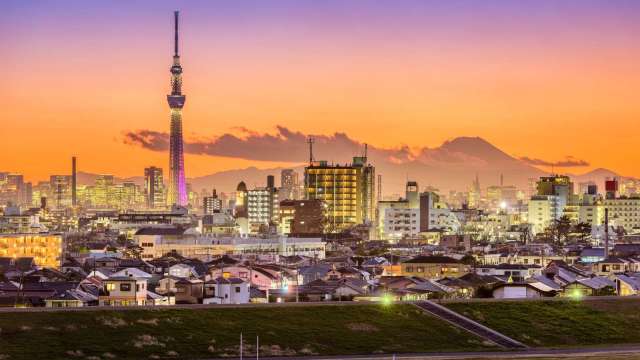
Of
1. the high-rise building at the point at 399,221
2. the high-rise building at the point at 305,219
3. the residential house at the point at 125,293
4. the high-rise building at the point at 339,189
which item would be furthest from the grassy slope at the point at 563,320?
the high-rise building at the point at 339,189

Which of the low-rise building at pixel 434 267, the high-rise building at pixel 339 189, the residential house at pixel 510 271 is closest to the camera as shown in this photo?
the residential house at pixel 510 271

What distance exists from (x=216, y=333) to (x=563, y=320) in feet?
45.3

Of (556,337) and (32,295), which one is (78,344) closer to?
(32,295)

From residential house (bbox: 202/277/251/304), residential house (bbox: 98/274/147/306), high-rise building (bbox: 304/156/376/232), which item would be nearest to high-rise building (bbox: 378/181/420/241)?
high-rise building (bbox: 304/156/376/232)

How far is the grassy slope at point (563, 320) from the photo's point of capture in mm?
43062

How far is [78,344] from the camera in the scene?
1485 inches

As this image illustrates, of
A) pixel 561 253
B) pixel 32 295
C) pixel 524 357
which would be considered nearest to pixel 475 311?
pixel 524 357

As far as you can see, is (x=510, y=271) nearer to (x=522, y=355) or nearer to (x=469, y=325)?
(x=469, y=325)

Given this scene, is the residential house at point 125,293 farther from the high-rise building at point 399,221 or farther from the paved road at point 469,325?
the high-rise building at point 399,221

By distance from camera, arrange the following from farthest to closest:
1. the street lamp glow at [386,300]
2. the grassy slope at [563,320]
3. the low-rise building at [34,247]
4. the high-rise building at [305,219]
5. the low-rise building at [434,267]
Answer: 1. the high-rise building at [305,219]
2. the low-rise building at [34,247]
3. the low-rise building at [434,267]
4. the street lamp glow at [386,300]
5. the grassy slope at [563,320]

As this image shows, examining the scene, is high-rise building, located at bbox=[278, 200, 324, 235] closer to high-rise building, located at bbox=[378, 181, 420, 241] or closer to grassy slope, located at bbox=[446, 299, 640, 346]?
high-rise building, located at bbox=[378, 181, 420, 241]

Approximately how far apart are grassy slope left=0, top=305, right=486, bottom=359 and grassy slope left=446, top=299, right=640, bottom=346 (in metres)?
2.47

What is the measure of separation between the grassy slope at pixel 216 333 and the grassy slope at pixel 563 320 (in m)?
2.47

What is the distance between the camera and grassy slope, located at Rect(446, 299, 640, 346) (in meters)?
43.1
